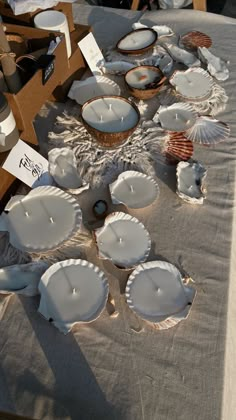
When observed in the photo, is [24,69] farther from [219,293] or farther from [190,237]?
[219,293]

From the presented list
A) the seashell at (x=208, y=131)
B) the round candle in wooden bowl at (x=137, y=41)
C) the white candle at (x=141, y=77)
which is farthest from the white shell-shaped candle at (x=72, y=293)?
the round candle in wooden bowl at (x=137, y=41)

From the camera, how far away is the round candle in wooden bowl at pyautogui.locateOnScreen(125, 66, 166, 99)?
0.98 metres

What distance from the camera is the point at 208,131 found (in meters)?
0.95

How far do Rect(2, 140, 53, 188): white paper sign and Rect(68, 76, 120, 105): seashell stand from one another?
25cm

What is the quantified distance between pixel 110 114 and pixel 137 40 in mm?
384

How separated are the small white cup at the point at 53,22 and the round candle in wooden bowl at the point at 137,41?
20 cm

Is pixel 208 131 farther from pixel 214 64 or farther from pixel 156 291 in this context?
pixel 156 291

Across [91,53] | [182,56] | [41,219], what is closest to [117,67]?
[91,53]

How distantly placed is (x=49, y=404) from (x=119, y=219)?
1.10ft

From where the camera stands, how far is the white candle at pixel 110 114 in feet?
2.92

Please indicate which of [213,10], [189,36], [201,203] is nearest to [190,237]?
[201,203]

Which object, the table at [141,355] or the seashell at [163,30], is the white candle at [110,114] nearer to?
the table at [141,355]

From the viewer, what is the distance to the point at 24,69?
909 millimetres

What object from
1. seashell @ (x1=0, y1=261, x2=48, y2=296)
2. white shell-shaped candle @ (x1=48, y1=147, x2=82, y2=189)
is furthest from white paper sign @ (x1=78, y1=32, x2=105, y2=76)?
seashell @ (x1=0, y1=261, x2=48, y2=296)
